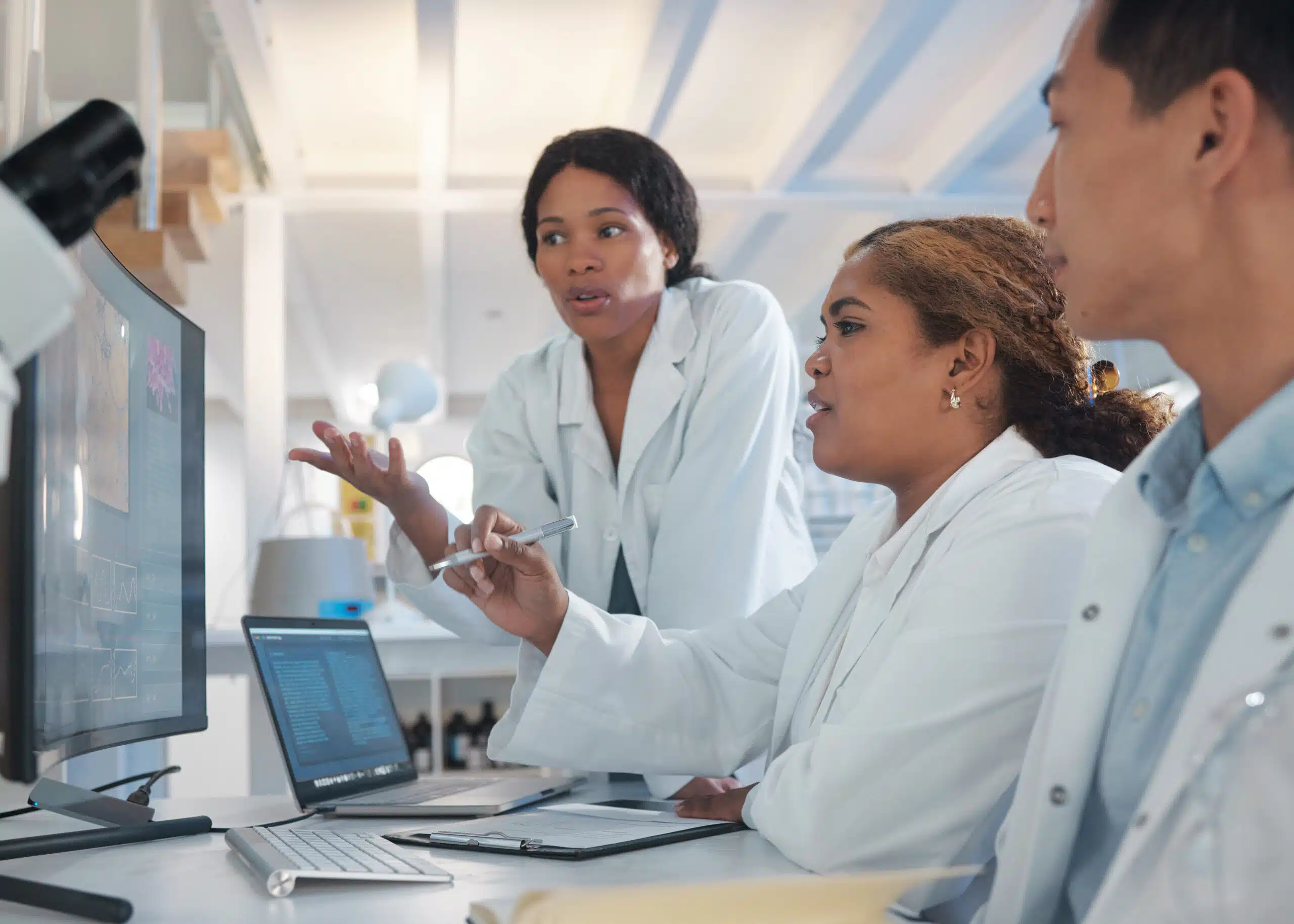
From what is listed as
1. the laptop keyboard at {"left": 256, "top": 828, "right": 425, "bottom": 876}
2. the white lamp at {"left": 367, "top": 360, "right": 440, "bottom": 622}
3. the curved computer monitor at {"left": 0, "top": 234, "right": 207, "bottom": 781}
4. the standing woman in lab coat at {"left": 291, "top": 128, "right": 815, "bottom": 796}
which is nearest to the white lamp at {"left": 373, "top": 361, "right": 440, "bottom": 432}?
the white lamp at {"left": 367, "top": 360, "right": 440, "bottom": 622}

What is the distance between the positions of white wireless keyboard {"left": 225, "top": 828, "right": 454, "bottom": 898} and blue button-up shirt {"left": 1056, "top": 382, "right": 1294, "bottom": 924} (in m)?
0.44

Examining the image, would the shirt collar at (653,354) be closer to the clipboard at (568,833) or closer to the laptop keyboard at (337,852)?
the clipboard at (568,833)

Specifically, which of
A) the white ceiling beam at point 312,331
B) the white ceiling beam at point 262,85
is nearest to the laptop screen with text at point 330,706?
the white ceiling beam at point 262,85

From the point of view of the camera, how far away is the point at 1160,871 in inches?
23.9

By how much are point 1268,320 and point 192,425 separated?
3.47 ft

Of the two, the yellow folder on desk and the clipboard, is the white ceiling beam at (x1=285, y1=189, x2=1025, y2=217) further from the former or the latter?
the yellow folder on desk

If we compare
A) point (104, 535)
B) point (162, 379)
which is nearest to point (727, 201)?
point (162, 379)

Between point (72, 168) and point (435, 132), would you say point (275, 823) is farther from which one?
point (435, 132)

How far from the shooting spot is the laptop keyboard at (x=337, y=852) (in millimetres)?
830

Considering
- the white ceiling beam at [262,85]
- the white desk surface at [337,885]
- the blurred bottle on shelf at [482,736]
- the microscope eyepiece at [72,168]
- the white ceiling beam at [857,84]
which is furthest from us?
the blurred bottle on shelf at [482,736]

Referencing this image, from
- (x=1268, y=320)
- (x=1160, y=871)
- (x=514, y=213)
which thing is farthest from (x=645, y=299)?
(x=514, y=213)

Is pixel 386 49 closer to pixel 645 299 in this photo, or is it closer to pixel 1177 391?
pixel 645 299

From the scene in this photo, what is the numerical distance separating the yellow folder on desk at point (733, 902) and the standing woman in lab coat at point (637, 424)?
3.59ft

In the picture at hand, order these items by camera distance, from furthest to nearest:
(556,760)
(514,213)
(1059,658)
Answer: (514,213) < (556,760) < (1059,658)
